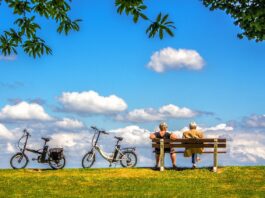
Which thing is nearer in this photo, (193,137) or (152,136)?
(193,137)

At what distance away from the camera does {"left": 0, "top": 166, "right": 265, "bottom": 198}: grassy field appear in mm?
19453

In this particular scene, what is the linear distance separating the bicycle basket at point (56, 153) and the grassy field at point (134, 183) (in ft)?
3.15

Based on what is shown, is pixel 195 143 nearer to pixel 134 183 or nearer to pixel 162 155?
pixel 162 155

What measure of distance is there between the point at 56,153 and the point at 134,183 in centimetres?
592

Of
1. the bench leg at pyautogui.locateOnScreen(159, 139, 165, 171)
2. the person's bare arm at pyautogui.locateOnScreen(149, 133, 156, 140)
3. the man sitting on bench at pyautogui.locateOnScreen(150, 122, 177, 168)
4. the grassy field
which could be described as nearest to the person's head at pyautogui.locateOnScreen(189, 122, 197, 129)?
the man sitting on bench at pyautogui.locateOnScreen(150, 122, 177, 168)

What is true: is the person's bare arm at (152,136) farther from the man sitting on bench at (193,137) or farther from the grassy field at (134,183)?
the grassy field at (134,183)

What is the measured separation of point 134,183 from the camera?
21.2m

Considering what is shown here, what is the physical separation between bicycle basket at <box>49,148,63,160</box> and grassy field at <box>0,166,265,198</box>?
3.15 feet

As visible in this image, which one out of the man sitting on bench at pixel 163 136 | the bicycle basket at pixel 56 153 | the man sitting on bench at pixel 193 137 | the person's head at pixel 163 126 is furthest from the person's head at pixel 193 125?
the bicycle basket at pixel 56 153

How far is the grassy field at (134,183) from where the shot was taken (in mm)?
19453

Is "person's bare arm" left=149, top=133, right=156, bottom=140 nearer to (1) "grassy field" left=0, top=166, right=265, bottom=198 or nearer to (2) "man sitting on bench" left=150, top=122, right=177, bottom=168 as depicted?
(2) "man sitting on bench" left=150, top=122, right=177, bottom=168

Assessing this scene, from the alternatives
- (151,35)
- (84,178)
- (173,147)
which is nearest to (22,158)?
(84,178)

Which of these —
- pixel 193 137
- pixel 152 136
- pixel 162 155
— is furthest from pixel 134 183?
pixel 193 137

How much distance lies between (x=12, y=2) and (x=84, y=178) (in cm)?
1003
